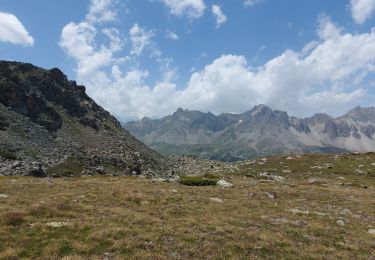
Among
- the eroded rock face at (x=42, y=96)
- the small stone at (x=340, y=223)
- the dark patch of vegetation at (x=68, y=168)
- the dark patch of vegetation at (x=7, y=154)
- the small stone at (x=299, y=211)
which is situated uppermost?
the eroded rock face at (x=42, y=96)

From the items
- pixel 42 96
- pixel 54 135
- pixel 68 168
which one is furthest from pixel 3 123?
pixel 42 96

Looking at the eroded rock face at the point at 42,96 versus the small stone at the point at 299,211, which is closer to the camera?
the small stone at the point at 299,211

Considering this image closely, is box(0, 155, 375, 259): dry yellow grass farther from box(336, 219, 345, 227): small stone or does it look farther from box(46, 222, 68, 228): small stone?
box(336, 219, 345, 227): small stone

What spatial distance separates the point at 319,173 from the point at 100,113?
140386mm

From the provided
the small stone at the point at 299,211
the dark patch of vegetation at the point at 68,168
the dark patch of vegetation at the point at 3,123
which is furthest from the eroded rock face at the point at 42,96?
the small stone at the point at 299,211

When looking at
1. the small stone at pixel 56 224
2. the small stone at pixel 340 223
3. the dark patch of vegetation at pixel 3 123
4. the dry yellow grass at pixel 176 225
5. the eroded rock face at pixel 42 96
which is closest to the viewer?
the dry yellow grass at pixel 176 225

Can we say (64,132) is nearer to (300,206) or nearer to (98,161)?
(98,161)

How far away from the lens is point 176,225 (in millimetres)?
25062

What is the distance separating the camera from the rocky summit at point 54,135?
86675 millimetres

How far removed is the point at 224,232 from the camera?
2442cm

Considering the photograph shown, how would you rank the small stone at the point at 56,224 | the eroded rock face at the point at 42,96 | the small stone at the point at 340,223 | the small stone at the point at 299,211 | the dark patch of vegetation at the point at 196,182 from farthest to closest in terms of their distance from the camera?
the eroded rock face at the point at 42,96 → the dark patch of vegetation at the point at 196,182 → the small stone at the point at 299,211 → the small stone at the point at 340,223 → the small stone at the point at 56,224

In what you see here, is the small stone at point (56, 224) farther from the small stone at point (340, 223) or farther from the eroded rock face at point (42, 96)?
the eroded rock face at point (42, 96)

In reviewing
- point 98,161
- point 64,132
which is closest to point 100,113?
point 64,132

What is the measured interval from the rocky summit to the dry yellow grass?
114ft
